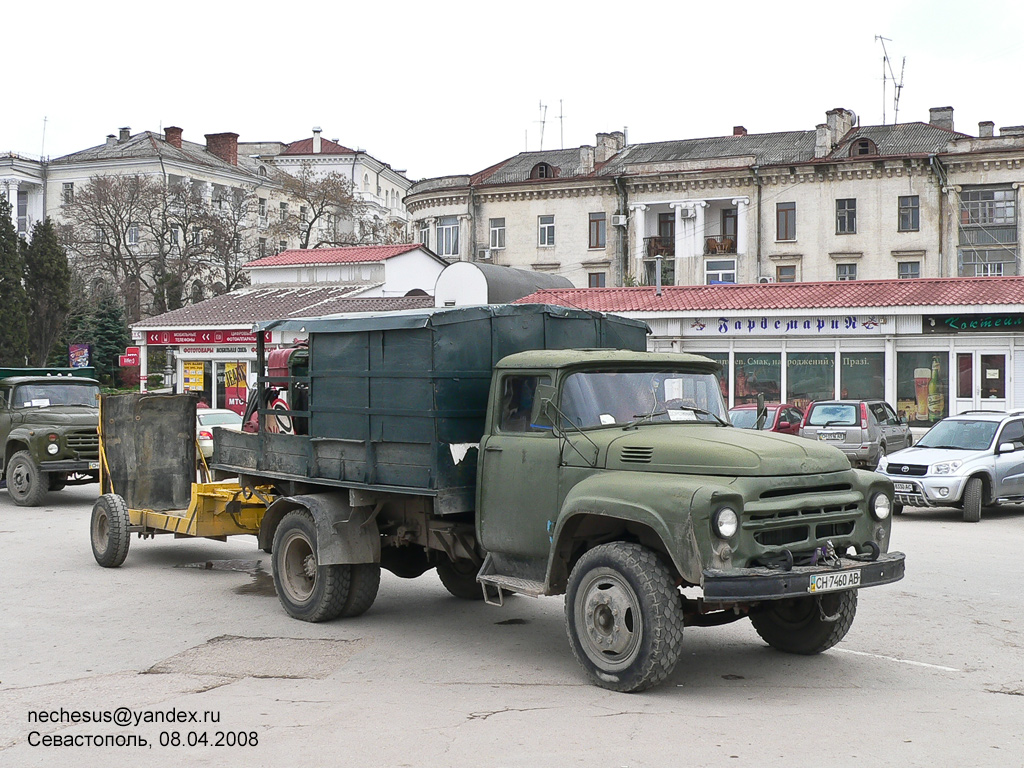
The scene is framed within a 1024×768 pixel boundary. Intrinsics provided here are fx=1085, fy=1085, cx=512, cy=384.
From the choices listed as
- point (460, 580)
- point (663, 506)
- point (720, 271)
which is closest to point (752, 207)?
point (720, 271)

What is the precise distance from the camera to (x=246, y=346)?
1597 inches

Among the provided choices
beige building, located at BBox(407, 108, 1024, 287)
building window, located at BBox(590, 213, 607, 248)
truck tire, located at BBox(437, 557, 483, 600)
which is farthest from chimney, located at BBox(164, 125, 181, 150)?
truck tire, located at BBox(437, 557, 483, 600)

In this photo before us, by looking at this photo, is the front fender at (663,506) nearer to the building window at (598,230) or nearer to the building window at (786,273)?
the building window at (786,273)

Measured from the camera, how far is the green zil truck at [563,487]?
21.6 ft

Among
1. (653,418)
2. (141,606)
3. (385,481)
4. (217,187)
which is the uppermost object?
(217,187)

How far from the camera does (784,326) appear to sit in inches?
1243

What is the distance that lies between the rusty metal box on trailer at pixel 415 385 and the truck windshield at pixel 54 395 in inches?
445

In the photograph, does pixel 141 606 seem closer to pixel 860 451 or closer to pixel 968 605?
pixel 968 605

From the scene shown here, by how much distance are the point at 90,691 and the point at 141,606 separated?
301 cm


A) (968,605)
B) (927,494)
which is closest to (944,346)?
(927,494)

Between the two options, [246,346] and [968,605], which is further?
[246,346]

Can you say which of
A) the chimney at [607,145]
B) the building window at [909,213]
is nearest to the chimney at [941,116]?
the building window at [909,213]

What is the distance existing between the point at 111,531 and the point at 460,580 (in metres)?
4.22

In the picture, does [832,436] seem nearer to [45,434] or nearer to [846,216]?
[45,434]
